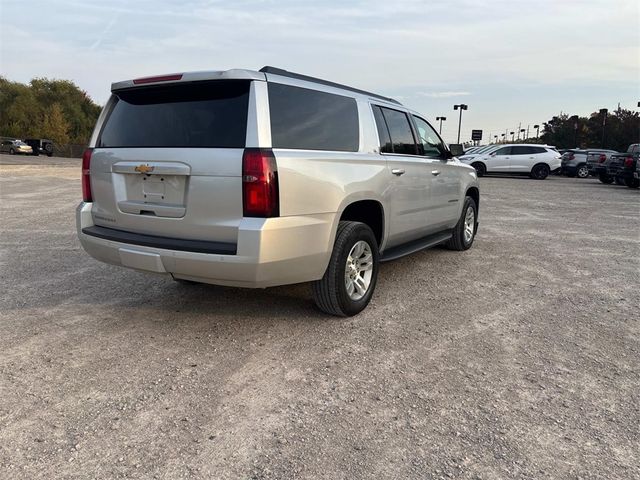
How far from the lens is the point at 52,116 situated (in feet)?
200

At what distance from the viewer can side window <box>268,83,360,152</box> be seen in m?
3.51

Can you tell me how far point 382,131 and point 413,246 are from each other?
1294 mm

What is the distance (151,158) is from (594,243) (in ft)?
23.1

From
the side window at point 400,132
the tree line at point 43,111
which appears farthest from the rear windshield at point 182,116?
the tree line at point 43,111

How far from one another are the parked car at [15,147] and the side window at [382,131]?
5305cm

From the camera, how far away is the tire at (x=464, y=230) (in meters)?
6.84

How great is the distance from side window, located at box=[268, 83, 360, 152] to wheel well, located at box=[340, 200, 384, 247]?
488 mm

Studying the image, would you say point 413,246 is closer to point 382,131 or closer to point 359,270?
point 359,270

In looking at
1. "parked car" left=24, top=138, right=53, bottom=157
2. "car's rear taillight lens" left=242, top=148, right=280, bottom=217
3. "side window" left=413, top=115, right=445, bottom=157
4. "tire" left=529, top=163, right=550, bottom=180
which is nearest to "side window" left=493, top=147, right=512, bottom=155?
"tire" left=529, top=163, right=550, bottom=180


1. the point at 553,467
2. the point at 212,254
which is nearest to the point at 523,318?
the point at 553,467

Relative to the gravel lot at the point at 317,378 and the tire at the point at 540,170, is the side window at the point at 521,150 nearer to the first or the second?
the tire at the point at 540,170

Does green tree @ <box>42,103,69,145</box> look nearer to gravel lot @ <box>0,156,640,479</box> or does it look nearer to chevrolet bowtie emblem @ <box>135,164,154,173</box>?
gravel lot @ <box>0,156,640,479</box>

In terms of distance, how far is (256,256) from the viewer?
330cm

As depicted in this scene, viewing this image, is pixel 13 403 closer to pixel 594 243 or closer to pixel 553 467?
pixel 553 467
